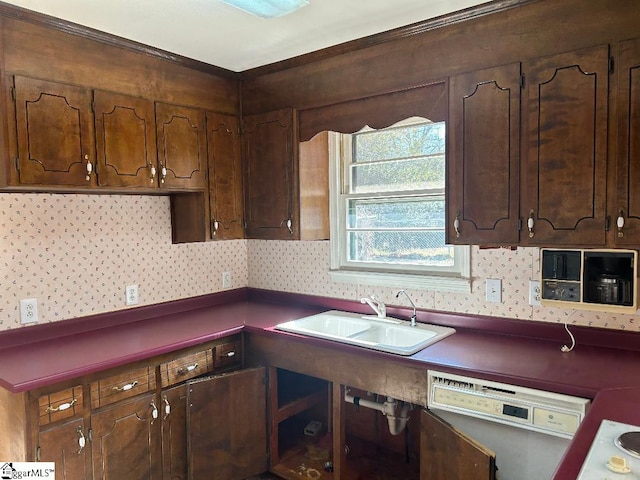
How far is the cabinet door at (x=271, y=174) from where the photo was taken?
2887mm

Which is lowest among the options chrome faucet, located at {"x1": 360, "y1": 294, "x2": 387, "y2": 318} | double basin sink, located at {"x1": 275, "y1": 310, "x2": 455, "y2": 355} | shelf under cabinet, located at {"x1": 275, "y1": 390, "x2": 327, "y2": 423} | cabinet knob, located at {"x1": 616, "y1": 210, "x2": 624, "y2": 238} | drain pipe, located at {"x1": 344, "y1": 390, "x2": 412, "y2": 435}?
shelf under cabinet, located at {"x1": 275, "y1": 390, "x2": 327, "y2": 423}

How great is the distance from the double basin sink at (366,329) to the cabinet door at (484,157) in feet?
1.80

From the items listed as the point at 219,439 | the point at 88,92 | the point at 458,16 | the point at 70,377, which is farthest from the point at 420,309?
the point at 88,92

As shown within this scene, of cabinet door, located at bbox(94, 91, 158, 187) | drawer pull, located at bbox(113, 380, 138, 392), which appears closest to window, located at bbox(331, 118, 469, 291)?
cabinet door, located at bbox(94, 91, 158, 187)

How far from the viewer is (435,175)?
2.72 meters

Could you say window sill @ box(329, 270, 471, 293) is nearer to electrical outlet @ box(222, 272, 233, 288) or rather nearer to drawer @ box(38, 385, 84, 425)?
electrical outlet @ box(222, 272, 233, 288)

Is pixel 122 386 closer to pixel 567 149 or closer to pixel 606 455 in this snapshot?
pixel 606 455

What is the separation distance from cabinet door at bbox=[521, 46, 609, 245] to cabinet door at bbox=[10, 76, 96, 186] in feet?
6.72

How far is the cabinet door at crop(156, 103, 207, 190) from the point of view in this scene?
104 inches

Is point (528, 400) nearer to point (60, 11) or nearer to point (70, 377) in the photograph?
point (70, 377)

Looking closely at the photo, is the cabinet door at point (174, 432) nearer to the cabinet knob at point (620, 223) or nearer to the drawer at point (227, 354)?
the drawer at point (227, 354)

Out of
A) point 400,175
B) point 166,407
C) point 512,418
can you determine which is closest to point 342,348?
point 512,418

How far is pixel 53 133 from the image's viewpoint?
7.18 ft

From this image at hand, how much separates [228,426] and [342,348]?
2.53 ft
